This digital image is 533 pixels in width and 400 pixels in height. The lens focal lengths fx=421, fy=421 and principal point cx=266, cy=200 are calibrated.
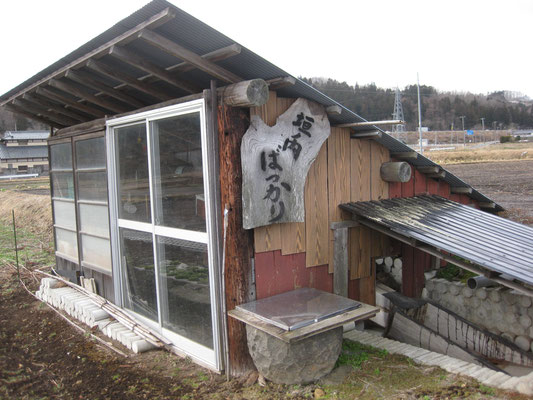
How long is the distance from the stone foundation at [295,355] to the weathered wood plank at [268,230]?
822mm

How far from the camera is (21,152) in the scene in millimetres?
49906

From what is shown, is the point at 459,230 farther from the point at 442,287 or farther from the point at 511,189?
the point at 511,189

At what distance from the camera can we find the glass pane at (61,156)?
7125mm

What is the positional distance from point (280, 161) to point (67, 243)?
517 centimetres

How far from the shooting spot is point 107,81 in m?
5.46

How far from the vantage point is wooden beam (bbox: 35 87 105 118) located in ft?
19.9

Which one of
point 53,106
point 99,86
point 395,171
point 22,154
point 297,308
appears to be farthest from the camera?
point 22,154

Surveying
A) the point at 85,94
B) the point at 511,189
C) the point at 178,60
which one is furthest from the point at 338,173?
the point at 511,189

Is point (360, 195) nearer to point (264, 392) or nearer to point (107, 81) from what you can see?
point (264, 392)

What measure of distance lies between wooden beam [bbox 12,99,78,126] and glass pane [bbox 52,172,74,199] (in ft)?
3.03

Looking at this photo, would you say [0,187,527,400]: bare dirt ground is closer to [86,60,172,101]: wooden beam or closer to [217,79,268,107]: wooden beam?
[217,79,268,107]: wooden beam

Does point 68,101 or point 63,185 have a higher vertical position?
point 68,101

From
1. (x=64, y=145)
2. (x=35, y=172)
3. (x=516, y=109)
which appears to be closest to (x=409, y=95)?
(x=516, y=109)

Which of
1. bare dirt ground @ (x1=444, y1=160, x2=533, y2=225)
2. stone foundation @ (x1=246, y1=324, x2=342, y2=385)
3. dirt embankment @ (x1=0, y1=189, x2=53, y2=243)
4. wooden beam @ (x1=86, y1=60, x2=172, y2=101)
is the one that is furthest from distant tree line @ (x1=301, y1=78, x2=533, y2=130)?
stone foundation @ (x1=246, y1=324, x2=342, y2=385)
